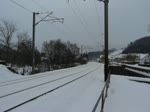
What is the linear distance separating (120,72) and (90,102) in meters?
30.1

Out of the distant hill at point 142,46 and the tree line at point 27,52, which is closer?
the tree line at point 27,52

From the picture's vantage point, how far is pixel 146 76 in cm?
2839

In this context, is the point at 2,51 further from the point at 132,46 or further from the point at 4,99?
the point at 132,46

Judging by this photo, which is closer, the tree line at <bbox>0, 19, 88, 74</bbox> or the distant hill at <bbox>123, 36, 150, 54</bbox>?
the tree line at <bbox>0, 19, 88, 74</bbox>

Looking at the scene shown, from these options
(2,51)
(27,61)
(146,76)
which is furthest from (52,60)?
(146,76)

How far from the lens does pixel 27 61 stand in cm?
7275

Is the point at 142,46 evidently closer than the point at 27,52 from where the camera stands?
No

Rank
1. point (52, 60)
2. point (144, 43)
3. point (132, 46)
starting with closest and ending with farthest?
point (52, 60), point (144, 43), point (132, 46)

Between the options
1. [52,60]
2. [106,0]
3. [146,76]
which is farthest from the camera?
[52,60]

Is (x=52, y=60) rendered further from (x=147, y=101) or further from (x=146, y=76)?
(x=147, y=101)

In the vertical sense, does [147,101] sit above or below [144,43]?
below

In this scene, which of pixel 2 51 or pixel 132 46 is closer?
pixel 2 51

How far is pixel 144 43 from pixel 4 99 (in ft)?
528

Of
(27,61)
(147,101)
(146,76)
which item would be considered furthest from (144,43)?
(147,101)
